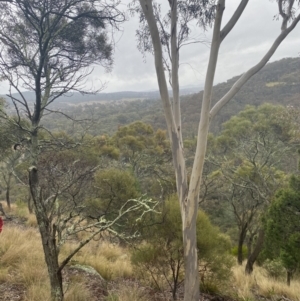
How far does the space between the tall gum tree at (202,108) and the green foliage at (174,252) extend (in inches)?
46.6

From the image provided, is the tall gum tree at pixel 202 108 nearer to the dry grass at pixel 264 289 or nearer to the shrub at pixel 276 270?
the dry grass at pixel 264 289

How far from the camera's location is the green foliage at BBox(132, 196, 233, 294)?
5609 mm

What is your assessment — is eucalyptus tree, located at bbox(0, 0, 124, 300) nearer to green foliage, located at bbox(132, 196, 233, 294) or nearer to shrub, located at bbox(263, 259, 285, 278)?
green foliage, located at bbox(132, 196, 233, 294)

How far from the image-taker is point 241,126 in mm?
26547

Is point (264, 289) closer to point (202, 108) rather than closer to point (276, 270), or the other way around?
point (276, 270)

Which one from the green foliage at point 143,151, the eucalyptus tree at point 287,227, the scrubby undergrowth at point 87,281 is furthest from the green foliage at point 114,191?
the green foliage at point 143,151

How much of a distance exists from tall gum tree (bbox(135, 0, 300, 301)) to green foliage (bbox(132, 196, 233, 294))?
1.18 m

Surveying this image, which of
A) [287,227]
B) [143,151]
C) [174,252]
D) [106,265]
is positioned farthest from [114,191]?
[143,151]

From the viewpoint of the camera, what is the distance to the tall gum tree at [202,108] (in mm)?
4242

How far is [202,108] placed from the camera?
180 inches

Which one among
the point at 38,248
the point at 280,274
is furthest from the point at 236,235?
the point at 38,248

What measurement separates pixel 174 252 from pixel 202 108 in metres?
2.64

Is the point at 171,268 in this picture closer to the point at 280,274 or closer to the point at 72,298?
the point at 72,298

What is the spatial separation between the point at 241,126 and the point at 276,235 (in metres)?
21.8
